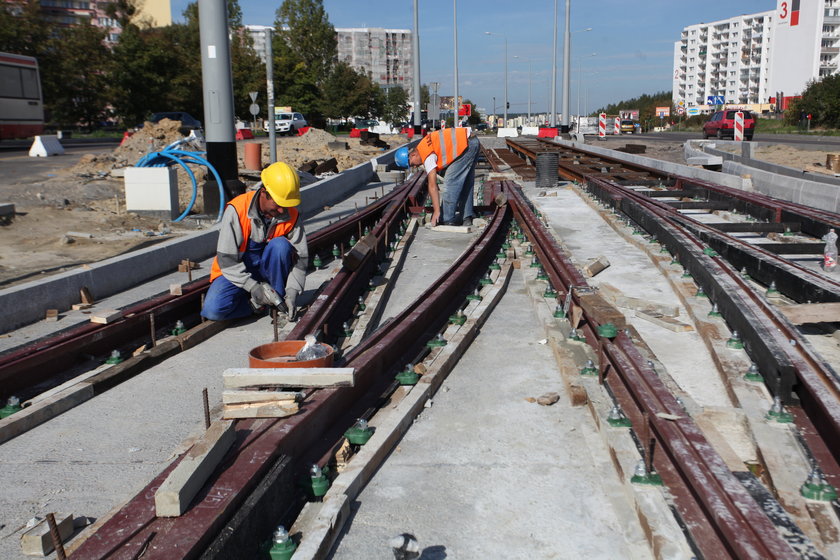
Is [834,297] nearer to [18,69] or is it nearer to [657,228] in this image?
[657,228]

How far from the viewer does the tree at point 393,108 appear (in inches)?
3526

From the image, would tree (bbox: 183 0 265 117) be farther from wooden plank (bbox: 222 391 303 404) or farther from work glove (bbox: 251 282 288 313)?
wooden plank (bbox: 222 391 303 404)

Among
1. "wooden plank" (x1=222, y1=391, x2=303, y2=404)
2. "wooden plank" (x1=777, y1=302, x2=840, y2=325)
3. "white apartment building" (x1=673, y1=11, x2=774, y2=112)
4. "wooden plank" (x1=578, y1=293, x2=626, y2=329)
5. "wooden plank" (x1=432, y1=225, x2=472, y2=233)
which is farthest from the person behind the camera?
"white apartment building" (x1=673, y1=11, x2=774, y2=112)

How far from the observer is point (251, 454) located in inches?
122

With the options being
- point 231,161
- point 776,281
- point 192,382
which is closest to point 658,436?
point 192,382

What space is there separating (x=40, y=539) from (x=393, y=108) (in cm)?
9106

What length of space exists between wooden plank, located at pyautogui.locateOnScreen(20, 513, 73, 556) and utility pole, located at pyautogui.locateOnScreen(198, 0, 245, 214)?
889 centimetres

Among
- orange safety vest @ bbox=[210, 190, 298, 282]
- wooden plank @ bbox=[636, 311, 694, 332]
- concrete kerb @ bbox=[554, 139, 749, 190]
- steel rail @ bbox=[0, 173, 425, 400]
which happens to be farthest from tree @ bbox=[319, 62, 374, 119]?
wooden plank @ bbox=[636, 311, 694, 332]

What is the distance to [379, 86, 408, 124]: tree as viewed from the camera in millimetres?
89550

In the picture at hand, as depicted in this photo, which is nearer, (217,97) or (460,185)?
(460,185)

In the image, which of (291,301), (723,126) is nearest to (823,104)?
(723,126)

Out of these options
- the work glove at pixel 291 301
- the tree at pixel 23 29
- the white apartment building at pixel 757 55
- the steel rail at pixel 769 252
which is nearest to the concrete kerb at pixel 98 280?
the work glove at pixel 291 301

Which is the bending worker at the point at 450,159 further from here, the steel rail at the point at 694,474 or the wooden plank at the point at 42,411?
the wooden plank at the point at 42,411

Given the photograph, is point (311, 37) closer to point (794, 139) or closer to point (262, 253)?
point (794, 139)
